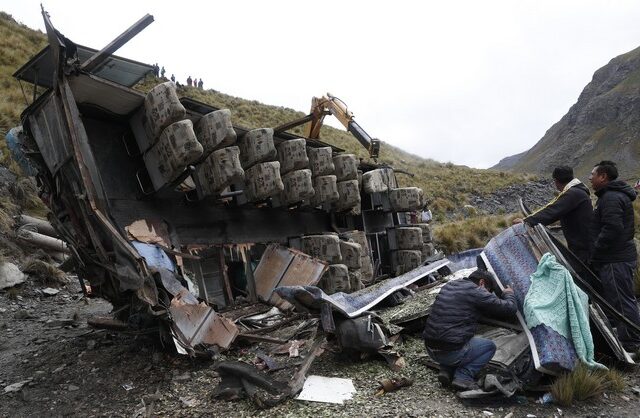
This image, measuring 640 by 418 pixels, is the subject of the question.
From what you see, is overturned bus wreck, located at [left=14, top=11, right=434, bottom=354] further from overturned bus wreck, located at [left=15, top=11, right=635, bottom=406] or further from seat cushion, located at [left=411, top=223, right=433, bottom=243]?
seat cushion, located at [left=411, top=223, right=433, bottom=243]

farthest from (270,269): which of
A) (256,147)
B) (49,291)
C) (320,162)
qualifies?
(49,291)

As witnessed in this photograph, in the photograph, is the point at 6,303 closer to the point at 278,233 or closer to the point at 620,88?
the point at 278,233

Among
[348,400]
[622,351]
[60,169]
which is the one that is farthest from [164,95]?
[622,351]

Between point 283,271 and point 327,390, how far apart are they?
12.0 feet

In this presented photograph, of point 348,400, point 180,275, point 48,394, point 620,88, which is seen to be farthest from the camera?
point 620,88

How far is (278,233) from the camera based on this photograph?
30.7 ft

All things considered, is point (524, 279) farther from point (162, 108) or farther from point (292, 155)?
point (162, 108)

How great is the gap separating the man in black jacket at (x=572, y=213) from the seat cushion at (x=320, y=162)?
15.0 ft

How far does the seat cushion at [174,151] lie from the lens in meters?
6.37

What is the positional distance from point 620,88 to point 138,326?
363 ft

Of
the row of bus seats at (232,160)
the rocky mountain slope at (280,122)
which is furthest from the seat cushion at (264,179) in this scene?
the rocky mountain slope at (280,122)

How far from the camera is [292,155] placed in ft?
28.4

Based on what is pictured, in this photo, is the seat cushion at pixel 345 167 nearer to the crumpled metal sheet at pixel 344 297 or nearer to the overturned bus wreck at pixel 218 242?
the overturned bus wreck at pixel 218 242

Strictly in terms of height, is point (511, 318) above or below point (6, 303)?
below
